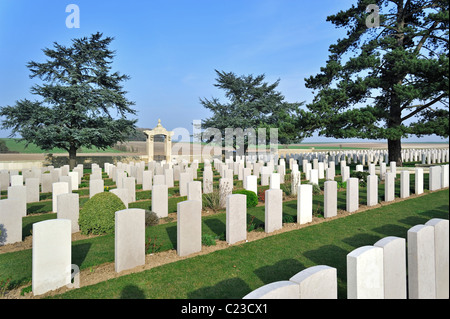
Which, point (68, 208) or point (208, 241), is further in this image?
point (68, 208)

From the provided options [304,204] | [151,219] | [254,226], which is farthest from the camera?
[151,219]

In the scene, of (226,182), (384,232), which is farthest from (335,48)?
(384,232)

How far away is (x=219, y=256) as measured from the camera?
5016mm

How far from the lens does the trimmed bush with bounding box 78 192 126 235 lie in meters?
6.36

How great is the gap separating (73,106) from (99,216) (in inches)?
811

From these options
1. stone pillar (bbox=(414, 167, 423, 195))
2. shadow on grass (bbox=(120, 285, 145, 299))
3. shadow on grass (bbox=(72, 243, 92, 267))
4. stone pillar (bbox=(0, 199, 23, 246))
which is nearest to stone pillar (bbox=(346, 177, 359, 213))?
stone pillar (bbox=(414, 167, 423, 195))

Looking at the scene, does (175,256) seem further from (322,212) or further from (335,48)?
(335,48)

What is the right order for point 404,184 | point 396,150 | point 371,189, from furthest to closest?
1. point 396,150
2. point 404,184
3. point 371,189

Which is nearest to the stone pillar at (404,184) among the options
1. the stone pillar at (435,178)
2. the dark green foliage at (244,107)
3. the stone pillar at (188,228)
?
the stone pillar at (435,178)

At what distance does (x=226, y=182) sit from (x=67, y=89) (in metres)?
19.0

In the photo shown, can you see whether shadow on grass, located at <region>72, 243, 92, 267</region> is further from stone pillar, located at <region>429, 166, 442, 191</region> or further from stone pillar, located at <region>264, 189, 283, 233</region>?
stone pillar, located at <region>429, 166, 442, 191</region>

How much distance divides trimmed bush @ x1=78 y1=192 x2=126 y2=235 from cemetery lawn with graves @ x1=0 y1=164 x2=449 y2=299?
297mm

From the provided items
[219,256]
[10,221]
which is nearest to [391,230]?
[219,256]

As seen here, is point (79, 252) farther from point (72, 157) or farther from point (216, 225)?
point (72, 157)
